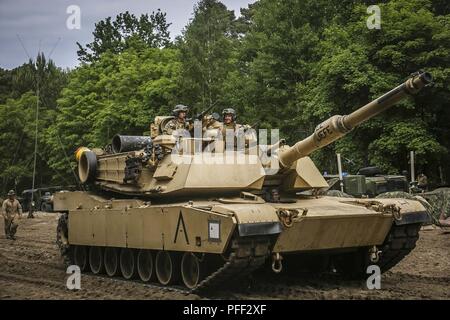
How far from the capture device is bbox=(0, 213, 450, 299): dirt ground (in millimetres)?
10977

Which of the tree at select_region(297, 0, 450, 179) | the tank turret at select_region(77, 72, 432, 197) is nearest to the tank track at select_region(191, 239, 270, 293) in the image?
the tank turret at select_region(77, 72, 432, 197)

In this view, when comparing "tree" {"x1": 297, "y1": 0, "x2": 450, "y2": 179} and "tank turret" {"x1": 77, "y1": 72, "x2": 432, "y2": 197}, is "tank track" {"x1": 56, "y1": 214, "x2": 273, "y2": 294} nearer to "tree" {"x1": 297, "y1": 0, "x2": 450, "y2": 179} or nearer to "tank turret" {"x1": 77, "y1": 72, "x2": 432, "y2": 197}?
"tank turret" {"x1": 77, "y1": 72, "x2": 432, "y2": 197}

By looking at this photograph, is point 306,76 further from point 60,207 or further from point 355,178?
point 60,207

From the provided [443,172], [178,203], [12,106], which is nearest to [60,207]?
[178,203]

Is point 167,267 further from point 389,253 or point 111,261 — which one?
Answer: point 389,253

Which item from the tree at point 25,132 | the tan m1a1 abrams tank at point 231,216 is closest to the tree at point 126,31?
the tree at point 25,132

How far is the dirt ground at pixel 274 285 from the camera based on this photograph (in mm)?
10977

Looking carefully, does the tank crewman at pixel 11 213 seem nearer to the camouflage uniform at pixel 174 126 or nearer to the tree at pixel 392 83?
the tree at pixel 392 83

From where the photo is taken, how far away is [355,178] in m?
22.4

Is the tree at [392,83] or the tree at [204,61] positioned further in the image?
the tree at [204,61]

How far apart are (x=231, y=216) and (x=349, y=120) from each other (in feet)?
7.88

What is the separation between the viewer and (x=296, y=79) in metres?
33.1

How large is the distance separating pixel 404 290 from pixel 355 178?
11.3 metres

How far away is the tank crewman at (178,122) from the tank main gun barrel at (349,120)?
7.44 ft
